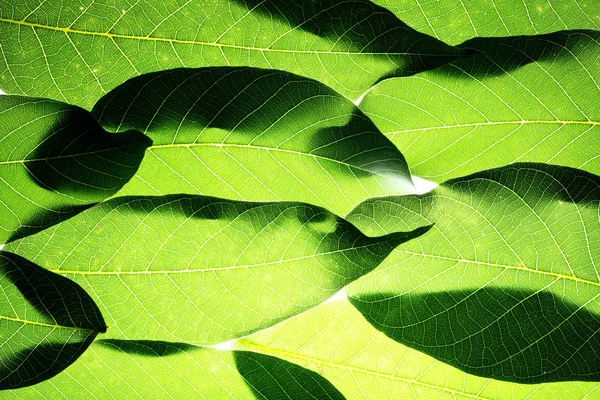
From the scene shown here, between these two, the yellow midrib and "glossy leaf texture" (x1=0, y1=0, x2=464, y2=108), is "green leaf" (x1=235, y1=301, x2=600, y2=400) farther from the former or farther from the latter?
"glossy leaf texture" (x1=0, y1=0, x2=464, y2=108)

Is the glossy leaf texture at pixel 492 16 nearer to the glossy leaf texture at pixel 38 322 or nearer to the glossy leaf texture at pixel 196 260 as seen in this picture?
the glossy leaf texture at pixel 196 260

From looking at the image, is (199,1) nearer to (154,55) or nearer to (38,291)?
(154,55)

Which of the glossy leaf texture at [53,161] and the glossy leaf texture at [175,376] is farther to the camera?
the glossy leaf texture at [175,376]

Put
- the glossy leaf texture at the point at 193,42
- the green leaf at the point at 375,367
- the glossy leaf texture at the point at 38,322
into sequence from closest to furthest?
the glossy leaf texture at the point at 38,322 < the glossy leaf texture at the point at 193,42 < the green leaf at the point at 375,367

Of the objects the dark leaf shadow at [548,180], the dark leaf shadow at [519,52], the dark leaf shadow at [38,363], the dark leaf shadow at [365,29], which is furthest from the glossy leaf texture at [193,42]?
the dark leaf shadow at [38,363]

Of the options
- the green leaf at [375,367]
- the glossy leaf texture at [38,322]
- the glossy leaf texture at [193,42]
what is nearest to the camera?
the glossy leaf texture at [38,322]

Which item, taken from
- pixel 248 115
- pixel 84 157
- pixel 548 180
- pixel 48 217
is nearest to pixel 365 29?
pixel 248 115

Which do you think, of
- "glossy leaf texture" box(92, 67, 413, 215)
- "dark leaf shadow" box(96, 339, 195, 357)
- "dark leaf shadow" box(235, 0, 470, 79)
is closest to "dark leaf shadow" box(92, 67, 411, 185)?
"glossy leaf texture" box(92, 67, 413, 215)

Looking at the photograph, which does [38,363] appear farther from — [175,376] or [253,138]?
[253,138]
